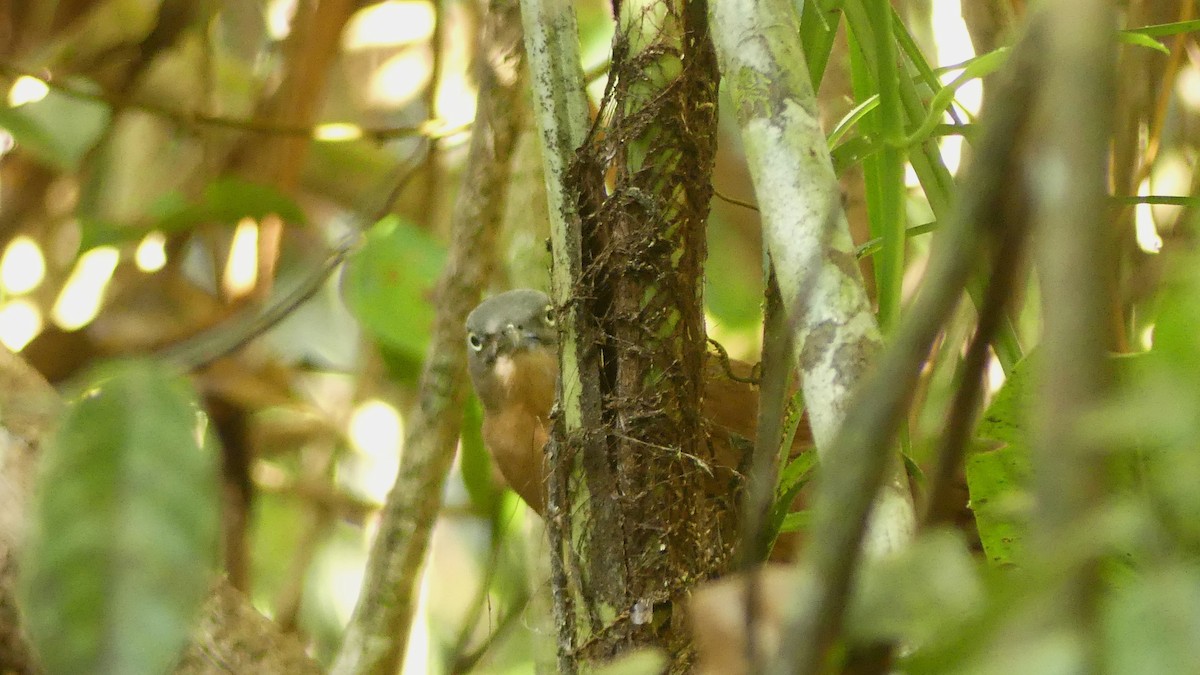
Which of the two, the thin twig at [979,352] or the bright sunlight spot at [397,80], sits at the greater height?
the bright sunlight spot at [397,80]

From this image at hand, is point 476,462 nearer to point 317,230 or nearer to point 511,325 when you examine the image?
point 511,325

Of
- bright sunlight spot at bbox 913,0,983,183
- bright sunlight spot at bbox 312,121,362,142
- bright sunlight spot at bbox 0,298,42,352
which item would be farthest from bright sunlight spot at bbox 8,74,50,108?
bright sunlight spot at bbox 913,0,983,183

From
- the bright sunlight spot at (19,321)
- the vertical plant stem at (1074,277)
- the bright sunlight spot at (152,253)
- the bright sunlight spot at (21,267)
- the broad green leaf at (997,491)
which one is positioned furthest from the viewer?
the bright sunlight spot at (152,253)

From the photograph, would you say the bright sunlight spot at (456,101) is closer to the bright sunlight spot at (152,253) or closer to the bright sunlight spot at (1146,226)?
the bright sunlight spot at (152,253)

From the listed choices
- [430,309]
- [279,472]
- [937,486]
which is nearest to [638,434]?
[937,486]

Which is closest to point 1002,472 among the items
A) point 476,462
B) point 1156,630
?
point 1156,630

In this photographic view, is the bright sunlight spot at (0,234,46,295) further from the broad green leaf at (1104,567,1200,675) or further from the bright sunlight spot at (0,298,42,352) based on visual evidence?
the broad green leaf at (1104,567,1200,675)

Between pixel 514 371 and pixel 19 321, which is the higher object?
pixel 19 321

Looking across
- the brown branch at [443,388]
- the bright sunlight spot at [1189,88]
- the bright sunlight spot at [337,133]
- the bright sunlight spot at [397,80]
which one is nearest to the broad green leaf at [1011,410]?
the brown branch at [443,388]

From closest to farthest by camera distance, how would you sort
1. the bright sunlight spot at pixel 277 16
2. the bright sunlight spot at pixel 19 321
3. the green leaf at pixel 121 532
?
the green leaf at pixel 121 532
the bright sunlight spot at pixel 19 321
the bright sunlight spot at pixel 277 16
